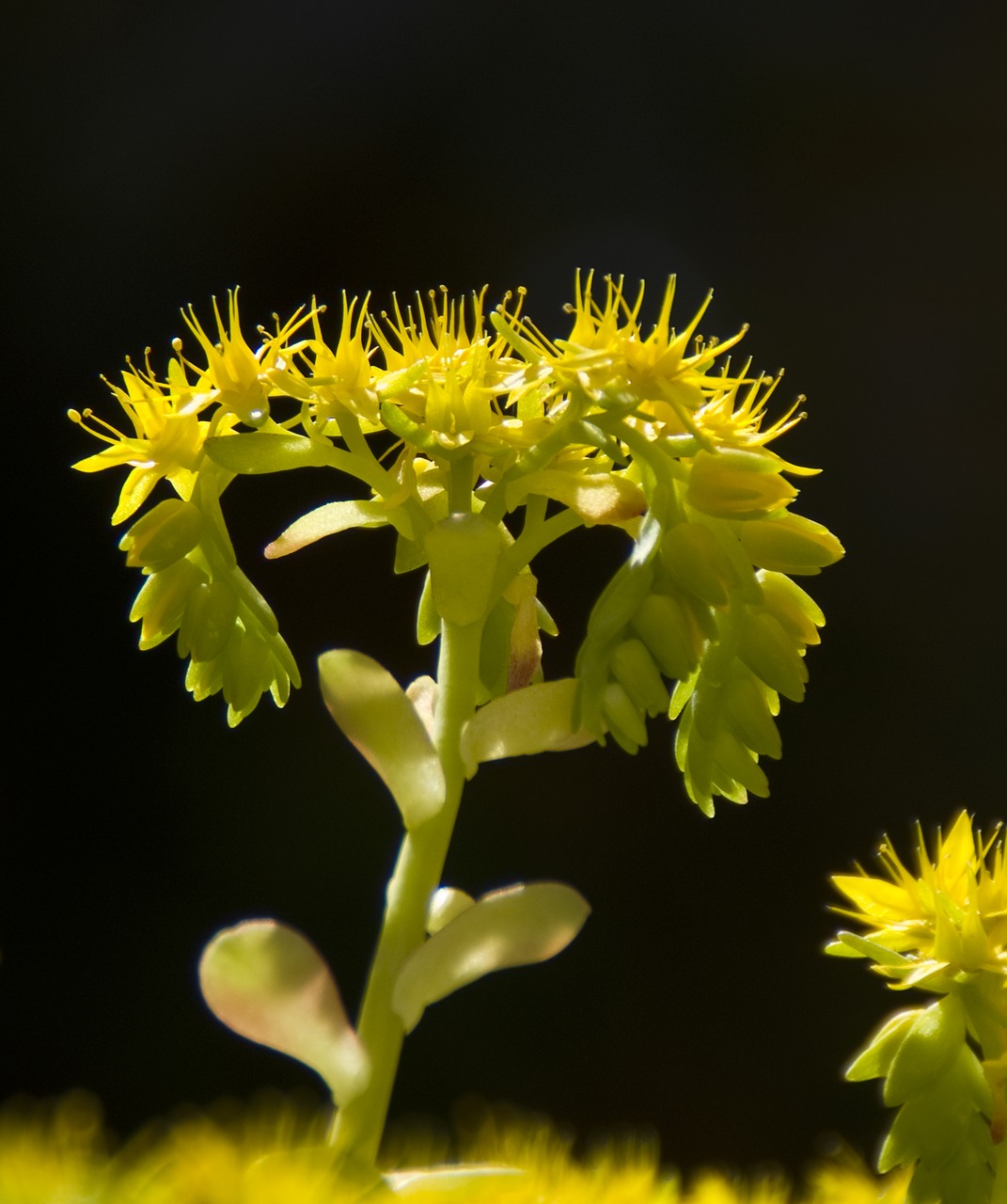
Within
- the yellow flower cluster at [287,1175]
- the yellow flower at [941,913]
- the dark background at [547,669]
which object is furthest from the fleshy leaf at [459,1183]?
the dark background at [547,669]

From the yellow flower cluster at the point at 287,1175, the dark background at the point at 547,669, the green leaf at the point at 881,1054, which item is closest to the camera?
the yellow flower cluster at the point at 287,1175

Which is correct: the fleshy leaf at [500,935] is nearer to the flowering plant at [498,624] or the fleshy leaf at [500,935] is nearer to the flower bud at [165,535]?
the flowering plant at [498,624]

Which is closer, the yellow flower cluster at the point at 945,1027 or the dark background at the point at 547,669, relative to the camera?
the yellow flower cluster at the point at 945,1027

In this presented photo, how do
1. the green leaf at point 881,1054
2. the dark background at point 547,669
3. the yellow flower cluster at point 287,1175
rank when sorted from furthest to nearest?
the dark background at point 547,669 < the green leaf at point 881,1054 < the yellow flower cluster at point 287,1175

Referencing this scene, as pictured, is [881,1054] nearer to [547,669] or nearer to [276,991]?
[276,991]

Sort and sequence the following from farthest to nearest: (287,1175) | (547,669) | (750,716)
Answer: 1. (547,669)
2. (750,716)
3. (287,1175)

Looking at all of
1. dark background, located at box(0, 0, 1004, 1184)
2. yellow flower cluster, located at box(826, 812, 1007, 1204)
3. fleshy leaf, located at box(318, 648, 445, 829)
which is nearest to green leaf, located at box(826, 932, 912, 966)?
yellow flower cluster, located at box(826, 812, 1007, 1204)

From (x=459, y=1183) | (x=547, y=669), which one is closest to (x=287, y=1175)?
(x=459, y=1183)

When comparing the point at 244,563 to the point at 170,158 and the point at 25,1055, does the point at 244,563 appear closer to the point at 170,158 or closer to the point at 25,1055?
the point at 170,158
